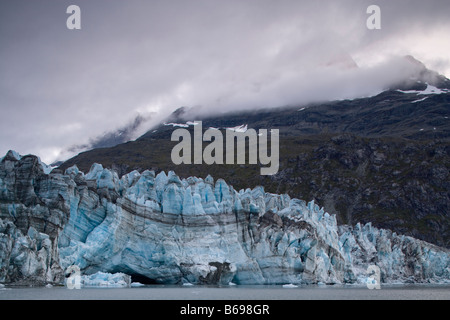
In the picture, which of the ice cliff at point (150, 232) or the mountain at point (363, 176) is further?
the mountain at point (363, 176)

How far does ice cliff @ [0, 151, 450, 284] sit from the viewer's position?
134 feet

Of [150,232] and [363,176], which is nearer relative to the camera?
[150,232]

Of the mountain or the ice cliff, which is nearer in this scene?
the ice cliff

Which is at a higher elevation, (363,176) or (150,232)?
(363,176)

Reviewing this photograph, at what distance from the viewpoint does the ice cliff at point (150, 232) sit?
134 feet

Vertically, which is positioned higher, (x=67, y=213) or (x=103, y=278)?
(x=67, y=213)

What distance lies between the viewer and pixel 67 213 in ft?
146

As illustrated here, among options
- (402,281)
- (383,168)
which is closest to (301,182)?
(383,168)

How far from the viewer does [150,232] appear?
4953 centimetres
